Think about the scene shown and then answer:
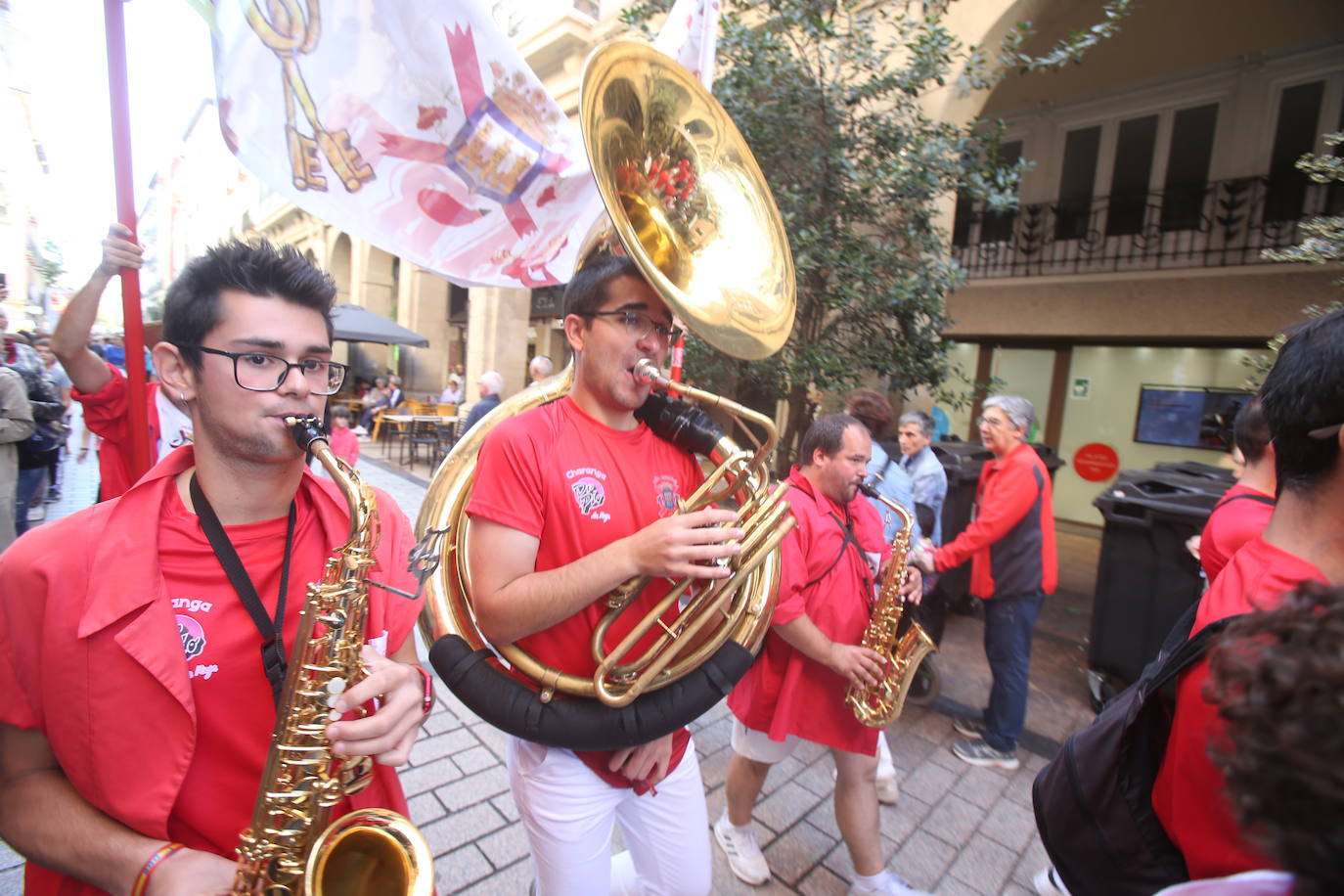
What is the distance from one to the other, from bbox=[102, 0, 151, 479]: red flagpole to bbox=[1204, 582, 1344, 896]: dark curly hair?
218cm

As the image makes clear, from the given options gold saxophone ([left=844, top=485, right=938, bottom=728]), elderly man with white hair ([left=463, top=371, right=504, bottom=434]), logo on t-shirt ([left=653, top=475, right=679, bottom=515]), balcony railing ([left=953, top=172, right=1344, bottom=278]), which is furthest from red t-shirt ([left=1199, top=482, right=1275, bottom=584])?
balcony railing ([left=953, top=172, right=1344, bottom=278])

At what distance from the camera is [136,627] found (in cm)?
106

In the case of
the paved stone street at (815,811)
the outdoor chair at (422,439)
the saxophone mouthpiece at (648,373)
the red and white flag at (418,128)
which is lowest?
the paved stone street at (815,811)

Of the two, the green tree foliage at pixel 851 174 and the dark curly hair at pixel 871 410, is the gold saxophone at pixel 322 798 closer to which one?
the dark curly hair at pixel 871 410

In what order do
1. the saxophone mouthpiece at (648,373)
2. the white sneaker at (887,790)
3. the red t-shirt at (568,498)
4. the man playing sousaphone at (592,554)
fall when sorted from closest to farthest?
the man playing sousaphone at (592,554)
the red t-shirt at (568,498)
the saxophone mouthpiece at (648,373)
the white sneaker at (887,790)

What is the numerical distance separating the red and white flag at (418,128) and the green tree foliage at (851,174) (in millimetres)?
2484

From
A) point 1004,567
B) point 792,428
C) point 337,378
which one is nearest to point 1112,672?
point 1004,567

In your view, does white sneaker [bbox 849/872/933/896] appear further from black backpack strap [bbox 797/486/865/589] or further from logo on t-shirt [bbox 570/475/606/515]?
logo on t-shirt [bbox 570/475/606/515]

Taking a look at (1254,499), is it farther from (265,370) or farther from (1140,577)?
(265,370)

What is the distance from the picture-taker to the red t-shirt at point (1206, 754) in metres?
0.92

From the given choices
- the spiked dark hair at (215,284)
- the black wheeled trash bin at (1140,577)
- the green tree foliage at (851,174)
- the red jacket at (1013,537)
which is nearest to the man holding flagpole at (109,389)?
the spiked dark hair at (215,284)

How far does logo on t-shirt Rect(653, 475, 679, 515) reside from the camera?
5.72ft

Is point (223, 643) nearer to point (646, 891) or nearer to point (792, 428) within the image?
point (646, 891)

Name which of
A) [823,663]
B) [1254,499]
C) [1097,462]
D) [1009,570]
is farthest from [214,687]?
[1097,462]
